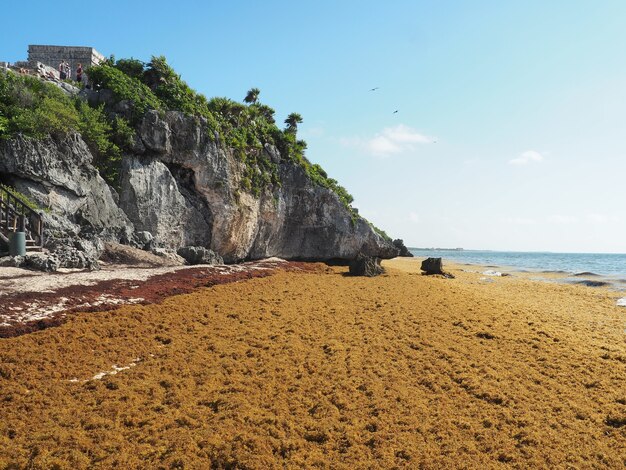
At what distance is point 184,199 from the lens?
28359 millimetres

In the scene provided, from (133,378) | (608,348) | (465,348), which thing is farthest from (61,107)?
(608,348)

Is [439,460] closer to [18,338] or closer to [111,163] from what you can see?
[18,338]

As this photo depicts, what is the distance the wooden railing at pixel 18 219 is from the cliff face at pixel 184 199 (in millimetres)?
886

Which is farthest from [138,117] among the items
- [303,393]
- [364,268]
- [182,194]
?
[303,393]

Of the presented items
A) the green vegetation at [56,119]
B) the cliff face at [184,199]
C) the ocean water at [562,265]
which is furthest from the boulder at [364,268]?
the ocean water at [562,265]

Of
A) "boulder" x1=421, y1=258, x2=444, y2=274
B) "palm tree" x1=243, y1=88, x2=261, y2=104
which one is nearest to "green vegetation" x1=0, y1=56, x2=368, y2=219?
"palm tree" x1=243, y1=88, x2=261, y2=104

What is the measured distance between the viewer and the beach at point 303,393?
17.8 ft

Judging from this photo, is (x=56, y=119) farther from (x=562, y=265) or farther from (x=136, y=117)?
(x=562, y=265)

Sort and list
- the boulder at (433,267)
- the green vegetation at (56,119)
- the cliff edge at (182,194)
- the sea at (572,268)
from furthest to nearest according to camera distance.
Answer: the sea at (572,268)
the boulder at (433,267)
the cliff edge at (182,194)
the green vegetation at (56,119)

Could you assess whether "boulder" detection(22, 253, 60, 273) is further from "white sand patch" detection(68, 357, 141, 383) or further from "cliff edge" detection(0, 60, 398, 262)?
"white sand patch" detection(68, 357, 141, 383)

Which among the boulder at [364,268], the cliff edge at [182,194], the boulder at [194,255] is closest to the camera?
the cliff edge at [182,194]

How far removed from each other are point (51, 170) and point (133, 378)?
16.8 metres

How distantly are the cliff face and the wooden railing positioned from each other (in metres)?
0.89

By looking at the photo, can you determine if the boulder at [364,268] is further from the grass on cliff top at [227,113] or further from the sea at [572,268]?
the sea at [572,268]
